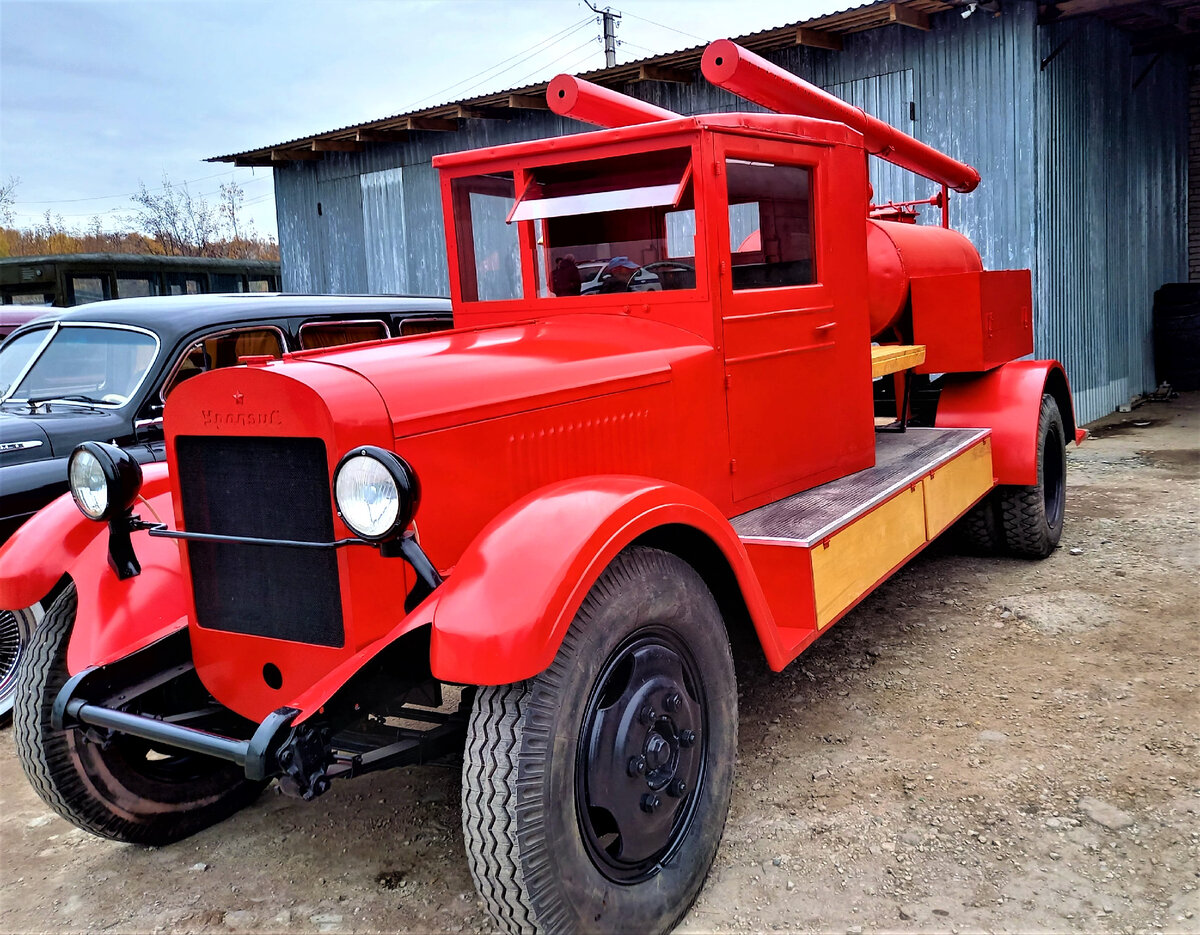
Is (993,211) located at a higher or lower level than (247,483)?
higher

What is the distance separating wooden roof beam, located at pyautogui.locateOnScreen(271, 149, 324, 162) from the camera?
1386cm

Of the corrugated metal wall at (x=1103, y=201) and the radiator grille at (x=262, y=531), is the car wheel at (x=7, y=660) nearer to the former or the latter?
the radiator grille at (x=262, y=531)

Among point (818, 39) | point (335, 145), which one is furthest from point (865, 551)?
point (335, 145)

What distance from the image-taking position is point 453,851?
9.68ft

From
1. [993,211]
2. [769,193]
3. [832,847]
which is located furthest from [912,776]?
[993,211]

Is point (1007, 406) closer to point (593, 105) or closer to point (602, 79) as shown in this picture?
point (593, 105)

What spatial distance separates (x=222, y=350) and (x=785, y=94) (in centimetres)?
313

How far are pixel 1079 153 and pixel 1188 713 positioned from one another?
7854mm

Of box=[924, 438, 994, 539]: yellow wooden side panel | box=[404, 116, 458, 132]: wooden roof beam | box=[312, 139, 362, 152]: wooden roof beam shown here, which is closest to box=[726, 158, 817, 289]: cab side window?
box=[924, 438, 994, 539]: yellow wooden side panel

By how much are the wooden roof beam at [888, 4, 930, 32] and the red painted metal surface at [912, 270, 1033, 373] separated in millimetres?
4062

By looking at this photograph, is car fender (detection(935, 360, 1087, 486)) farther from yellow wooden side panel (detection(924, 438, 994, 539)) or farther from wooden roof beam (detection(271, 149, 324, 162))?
wooden roof beam (detection(271, 149, 324, 162))

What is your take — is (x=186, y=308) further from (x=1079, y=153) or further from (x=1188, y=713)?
(x=1079, y=153)

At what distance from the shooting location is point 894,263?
5.43m

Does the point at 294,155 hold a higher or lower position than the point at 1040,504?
higher
